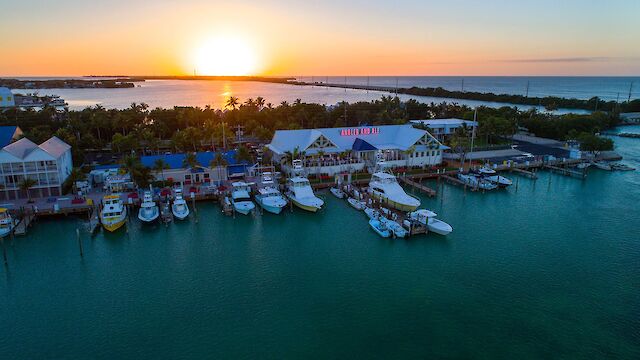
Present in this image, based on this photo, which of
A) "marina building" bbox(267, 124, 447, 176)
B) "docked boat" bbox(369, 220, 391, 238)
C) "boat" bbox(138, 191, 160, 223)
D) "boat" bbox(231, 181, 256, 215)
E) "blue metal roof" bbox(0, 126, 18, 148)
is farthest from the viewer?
"marina building" bbox(267, 124, 447, 176)

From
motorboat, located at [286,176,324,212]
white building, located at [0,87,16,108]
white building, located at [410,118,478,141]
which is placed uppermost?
white building, located at [0,87,16,108]

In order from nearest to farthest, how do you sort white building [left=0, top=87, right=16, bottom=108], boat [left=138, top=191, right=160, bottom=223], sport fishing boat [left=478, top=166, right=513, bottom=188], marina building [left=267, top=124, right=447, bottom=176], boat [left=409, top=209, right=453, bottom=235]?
boat [left=409, top=209, right=453, bottom=235]
boat [left=138, top=191, right=160, bottom=223]
sport fishing boat [left=478, top=166, right=513, bottom=188]
marina building [left=267, top=124, right=447, bottom=176]
white building [left=0, top=87, right=16, bottom=108]

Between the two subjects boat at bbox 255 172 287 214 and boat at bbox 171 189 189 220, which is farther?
boat at bbox 255 172 287 214

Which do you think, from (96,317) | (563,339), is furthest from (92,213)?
(563,339)

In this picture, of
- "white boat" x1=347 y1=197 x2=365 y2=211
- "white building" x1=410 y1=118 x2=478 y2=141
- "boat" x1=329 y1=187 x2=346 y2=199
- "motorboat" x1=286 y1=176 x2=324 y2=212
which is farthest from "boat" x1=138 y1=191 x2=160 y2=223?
"white building" x1=410 y1=118 x2=478 y2=141

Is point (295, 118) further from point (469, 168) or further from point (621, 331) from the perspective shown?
point (621, 331)

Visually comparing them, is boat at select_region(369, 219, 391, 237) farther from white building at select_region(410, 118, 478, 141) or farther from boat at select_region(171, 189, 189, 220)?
white building at select_region(410, 118, 478, 141)

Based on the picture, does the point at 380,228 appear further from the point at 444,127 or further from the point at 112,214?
the point at 444,127

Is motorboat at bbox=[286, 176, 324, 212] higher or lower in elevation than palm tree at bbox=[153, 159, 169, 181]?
lower
